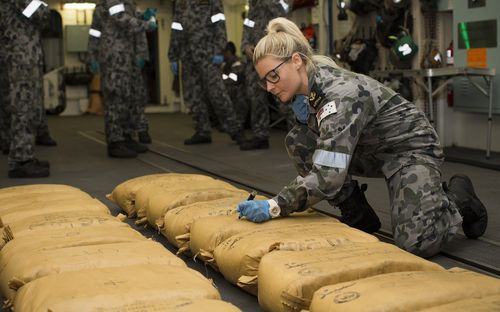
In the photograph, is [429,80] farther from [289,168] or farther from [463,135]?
[289,168]

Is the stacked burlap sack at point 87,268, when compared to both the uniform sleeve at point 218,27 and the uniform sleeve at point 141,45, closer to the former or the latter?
the uniform sleeve at point 141,45

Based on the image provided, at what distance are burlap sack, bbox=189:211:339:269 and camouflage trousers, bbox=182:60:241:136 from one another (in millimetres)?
4328

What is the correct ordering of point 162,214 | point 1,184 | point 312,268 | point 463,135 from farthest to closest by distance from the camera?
point 463,135
point 1,184
point 162,214
point 312,268

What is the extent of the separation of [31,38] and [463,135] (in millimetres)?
3685

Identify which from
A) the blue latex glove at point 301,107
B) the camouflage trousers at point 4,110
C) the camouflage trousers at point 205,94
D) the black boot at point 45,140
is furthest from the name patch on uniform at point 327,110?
the black boot at point 45,140

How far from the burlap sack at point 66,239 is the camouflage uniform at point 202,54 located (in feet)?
14.6

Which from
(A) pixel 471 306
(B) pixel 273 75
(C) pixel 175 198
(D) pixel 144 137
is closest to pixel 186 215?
Answer: (C) pixel 175 198

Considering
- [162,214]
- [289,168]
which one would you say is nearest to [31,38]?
[289,168]

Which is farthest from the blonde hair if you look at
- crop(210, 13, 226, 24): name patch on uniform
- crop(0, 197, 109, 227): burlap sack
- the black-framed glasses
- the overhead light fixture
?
the overhead light fixture

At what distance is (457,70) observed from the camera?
5672mm

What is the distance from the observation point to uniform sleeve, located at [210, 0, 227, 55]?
23.4 feet

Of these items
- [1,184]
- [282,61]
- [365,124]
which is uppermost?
[282,61]

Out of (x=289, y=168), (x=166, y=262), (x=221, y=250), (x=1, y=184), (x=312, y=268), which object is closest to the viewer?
(x=312, y=268)

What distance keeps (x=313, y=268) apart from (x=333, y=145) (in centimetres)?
61
